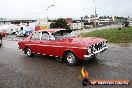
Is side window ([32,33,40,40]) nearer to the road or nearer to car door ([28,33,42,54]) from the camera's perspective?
car door ([28,33,42,54])

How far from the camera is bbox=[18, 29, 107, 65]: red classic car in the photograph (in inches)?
359

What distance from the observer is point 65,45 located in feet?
31.9

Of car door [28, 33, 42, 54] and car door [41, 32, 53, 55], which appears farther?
car door [28, 33, 42, 54]

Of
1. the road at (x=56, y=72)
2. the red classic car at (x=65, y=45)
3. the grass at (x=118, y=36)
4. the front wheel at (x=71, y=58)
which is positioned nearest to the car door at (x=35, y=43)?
the red classic car at (x=65, y=45)

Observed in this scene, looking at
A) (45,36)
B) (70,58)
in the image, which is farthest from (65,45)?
(45,36)

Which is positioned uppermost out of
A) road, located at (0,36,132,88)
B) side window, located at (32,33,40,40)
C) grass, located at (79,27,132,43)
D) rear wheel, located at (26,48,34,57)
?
side window, located at (32,33,40,40)

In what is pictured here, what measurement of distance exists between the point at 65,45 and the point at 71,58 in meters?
0.62

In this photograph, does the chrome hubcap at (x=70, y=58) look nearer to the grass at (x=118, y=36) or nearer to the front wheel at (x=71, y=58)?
the front wheel at (x=71, y=58)

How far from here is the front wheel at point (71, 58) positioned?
947 cm

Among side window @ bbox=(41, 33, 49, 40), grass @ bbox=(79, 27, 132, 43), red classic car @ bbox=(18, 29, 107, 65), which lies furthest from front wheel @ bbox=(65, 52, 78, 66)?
grass @ bbox=(79, 27, 132, 43)

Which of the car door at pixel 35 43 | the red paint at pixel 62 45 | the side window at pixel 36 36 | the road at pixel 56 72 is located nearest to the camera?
the road at pixel 56 72

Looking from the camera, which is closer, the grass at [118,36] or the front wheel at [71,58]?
the front wheel at [71,58]

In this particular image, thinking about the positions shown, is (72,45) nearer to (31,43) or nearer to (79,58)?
(79,58)

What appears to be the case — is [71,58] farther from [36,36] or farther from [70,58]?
[36,36]
